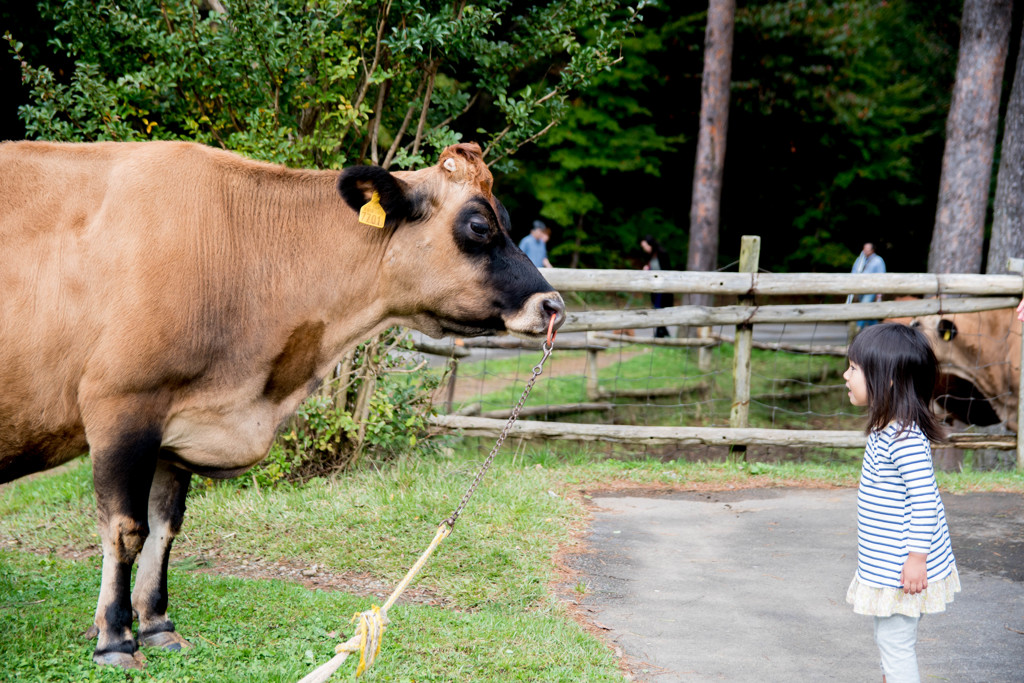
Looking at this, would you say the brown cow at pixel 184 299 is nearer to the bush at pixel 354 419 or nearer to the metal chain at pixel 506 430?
the metal chain at pixel 506 430

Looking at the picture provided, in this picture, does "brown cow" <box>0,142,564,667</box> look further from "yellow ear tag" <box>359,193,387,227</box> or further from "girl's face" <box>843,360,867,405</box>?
"girl's face" <box>843,360,867,405</box>

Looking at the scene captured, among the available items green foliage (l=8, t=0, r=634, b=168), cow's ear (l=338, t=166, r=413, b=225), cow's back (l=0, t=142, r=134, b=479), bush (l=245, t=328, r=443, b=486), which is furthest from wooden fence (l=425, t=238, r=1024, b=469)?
cow's back (l=0, t=142, r=134, b=479)

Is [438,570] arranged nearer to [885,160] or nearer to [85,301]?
[85,301]

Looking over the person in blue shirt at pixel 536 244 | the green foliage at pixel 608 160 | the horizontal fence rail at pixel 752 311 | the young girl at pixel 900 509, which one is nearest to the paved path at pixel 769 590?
the young girl at pixel 900 509

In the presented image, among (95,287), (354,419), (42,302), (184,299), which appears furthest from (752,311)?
(42,302)

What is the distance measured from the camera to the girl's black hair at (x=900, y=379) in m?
3.16

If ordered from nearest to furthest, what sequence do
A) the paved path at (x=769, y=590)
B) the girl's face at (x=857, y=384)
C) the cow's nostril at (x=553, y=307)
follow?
the girl's face at (x=857, y=384) → the cow's nostril at (x=553, y=307) → the paved path at (x=769, y=590)

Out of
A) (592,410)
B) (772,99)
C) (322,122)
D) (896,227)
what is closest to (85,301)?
(322,122)

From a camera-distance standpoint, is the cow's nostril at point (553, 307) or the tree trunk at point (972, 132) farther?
the tree trunk at point (972, 132)

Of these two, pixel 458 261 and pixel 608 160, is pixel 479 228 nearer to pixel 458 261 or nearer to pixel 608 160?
pixel 458 261

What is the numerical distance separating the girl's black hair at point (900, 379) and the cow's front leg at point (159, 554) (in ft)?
9.64

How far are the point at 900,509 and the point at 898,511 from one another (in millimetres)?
11

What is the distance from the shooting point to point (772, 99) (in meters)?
21.7

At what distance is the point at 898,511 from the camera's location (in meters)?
3.14
